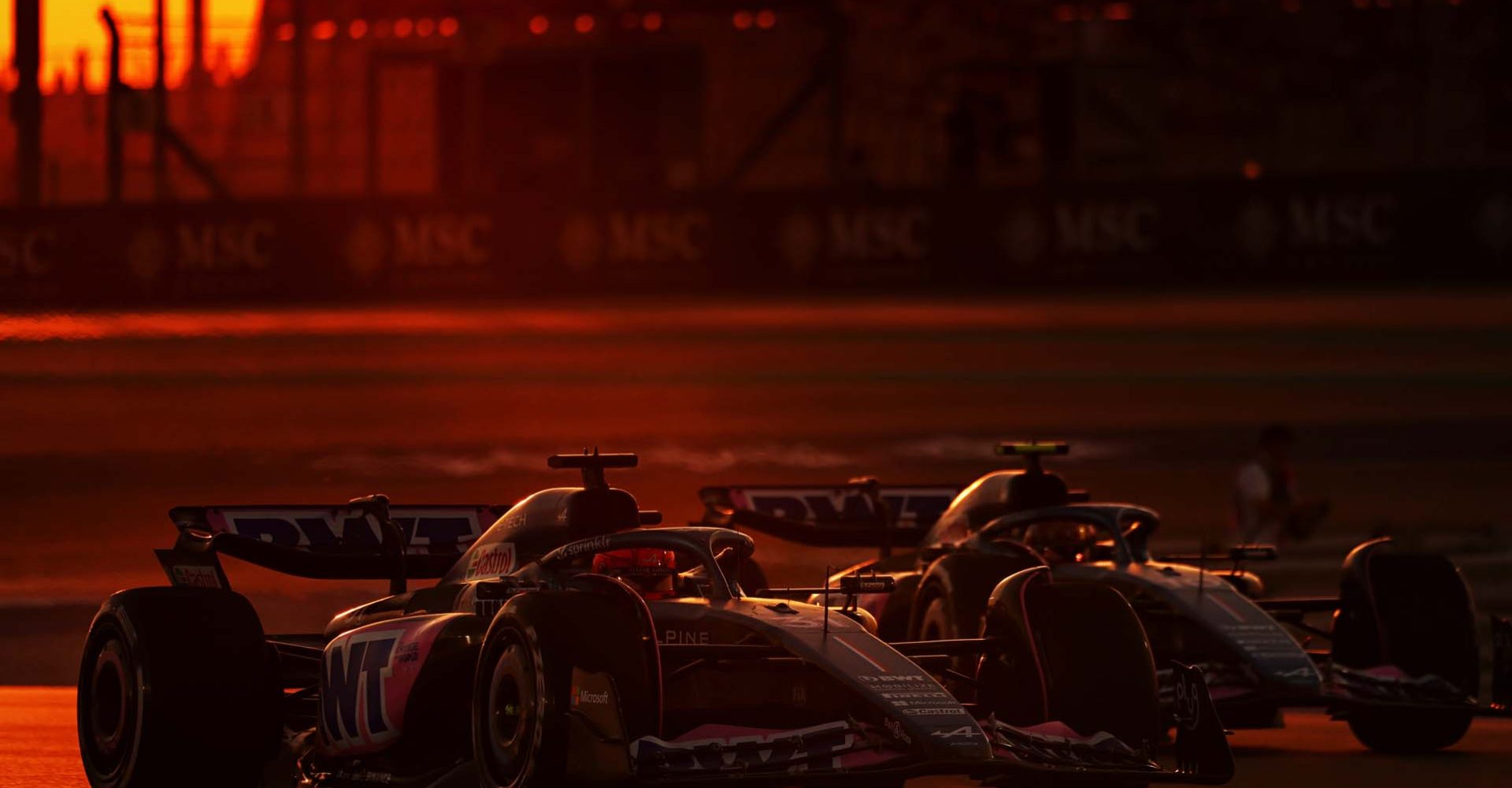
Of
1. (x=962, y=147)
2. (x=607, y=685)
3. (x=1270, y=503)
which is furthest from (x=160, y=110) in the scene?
(x=607, y=685)

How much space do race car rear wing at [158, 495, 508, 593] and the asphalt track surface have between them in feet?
3.14

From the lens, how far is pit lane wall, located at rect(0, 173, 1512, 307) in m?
29.4

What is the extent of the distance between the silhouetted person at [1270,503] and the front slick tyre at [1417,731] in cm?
742

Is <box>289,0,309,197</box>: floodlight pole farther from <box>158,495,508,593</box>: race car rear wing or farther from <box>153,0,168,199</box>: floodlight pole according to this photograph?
<box>158,495,508,593</box>: race car rear wing

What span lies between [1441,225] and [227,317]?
13921mm

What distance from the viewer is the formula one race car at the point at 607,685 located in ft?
25.3

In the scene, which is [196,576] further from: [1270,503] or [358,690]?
[1270,503]

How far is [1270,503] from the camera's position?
19.4 m

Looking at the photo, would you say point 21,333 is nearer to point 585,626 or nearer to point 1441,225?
point 1441,225

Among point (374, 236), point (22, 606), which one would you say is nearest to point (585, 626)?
point (22, 606)

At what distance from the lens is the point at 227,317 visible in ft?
102

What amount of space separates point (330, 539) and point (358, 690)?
2436mm

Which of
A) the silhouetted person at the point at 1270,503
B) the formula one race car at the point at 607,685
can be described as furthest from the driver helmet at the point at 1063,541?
the silhouetted person at the point at 1270,503

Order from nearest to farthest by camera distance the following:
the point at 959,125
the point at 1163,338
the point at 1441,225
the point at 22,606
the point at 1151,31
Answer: the point at 22,606
the point at 1441,225
the point at 1163,338
the point at 959,125
the point at 1151,31
